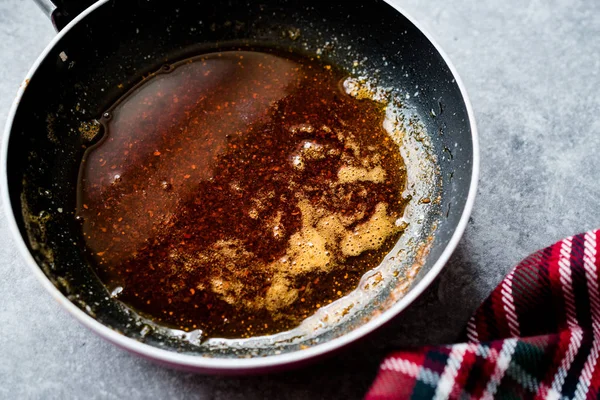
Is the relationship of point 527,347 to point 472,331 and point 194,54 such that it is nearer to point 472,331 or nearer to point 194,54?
point 472,331

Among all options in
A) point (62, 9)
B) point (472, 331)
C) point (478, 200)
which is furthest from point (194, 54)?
point (472, 331)

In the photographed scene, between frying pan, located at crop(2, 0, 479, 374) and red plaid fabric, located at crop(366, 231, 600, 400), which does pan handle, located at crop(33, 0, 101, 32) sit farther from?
red plaid fabric, located at crop(366, 231, 600, 400)

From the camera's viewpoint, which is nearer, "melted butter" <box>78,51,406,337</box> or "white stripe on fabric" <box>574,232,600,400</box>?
"white stripe on fabric" <box>574,232,600,400</box>

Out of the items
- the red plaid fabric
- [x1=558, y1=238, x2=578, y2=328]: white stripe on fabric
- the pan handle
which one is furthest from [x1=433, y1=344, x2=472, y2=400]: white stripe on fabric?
the pan handle

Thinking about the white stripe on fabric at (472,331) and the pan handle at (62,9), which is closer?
the white stripe on fabric at (472,331)

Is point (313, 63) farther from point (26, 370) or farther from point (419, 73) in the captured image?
point (26, 370)

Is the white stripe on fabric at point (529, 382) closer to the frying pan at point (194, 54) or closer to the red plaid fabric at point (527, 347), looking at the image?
the red plaid fabric at point (527, 347)

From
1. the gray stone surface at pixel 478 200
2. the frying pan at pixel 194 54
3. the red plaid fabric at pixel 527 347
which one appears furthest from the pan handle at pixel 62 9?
the red plaid fabric at pixel 527 347
